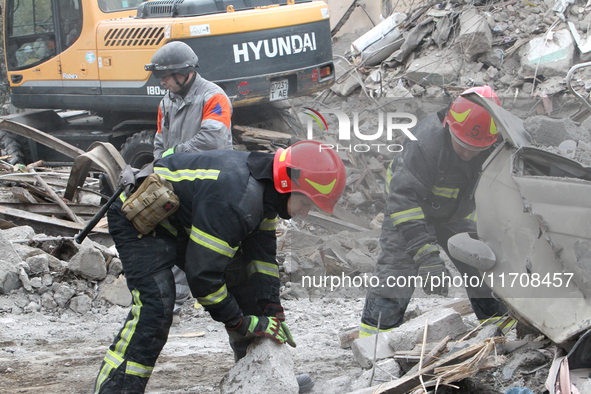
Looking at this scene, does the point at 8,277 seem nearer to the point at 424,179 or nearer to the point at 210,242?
the point at 210,242

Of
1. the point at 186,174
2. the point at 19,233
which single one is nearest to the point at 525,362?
the point at 186,174

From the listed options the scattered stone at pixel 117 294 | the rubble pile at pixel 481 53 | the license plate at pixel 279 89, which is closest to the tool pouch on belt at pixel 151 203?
the scattered stone at pixel 117 294

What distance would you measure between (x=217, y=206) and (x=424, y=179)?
4.76ft

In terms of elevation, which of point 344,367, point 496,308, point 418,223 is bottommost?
point 344,367

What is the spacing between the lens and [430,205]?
3486 millimetres

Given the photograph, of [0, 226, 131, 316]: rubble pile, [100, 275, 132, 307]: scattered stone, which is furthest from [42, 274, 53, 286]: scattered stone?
[100, 275, 132, 307]: scattered stone

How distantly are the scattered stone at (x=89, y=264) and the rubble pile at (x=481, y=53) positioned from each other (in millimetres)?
6288

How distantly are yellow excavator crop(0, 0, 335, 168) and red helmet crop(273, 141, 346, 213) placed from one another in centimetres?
421

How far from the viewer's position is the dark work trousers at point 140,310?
2705 mm

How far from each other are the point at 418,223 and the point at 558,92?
6.40 m

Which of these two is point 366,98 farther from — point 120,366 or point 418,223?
point 120,366

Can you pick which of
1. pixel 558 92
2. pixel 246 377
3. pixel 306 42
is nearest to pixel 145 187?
pixel 246 377

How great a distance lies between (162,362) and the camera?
369 centimetres

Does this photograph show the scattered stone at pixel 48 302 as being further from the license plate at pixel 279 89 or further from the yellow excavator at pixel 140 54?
the license plate at pixel 279 89
